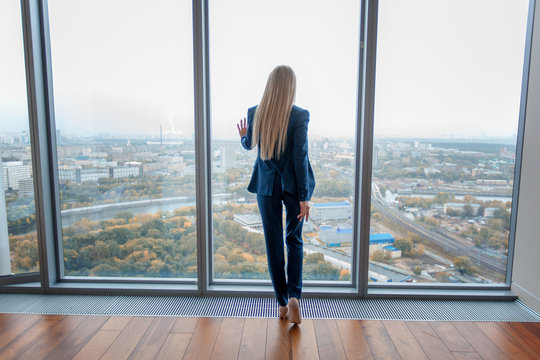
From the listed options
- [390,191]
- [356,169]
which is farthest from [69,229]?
[390,191]

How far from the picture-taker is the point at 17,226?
233cm

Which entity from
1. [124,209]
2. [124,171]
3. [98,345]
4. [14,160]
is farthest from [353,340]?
[14,160]

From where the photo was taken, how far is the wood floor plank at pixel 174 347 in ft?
5.32

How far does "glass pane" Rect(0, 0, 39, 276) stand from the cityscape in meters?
0.01

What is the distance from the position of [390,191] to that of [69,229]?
230 centimetres

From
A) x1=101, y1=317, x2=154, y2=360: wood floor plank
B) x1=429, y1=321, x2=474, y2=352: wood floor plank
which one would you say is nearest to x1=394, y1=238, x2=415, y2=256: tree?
x1=429, y1=321, x2=474, y2=352: wood floor plank

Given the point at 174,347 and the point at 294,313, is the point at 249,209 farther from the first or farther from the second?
the point at 174,347

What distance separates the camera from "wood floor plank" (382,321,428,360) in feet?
5.37

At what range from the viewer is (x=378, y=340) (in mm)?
1762

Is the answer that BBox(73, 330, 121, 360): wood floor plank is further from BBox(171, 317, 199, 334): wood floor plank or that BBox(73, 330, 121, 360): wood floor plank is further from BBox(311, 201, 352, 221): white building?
BBox(311, 201, 352, 221): white building

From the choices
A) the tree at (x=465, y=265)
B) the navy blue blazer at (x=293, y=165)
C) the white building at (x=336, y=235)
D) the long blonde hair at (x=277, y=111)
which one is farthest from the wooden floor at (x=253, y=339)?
the long blonde hair at (x=277, y=111)

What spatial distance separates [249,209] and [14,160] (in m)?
1.67

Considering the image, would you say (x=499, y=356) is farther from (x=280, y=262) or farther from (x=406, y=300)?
(x=280, y=262)

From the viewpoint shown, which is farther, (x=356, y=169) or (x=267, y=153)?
(x=356, y=169)
